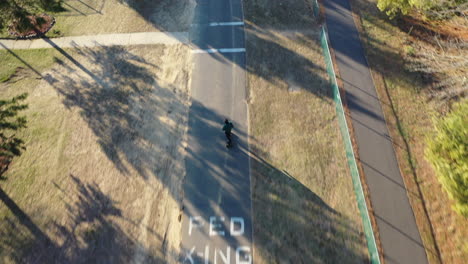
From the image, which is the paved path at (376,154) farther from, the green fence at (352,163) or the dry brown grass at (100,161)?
the dry brown grass at (100,161)

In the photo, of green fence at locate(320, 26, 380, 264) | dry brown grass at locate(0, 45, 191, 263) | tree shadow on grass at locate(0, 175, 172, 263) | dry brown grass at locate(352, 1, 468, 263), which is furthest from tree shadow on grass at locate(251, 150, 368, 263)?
tree shadow on grass at locate(0, 175, 172, 263)

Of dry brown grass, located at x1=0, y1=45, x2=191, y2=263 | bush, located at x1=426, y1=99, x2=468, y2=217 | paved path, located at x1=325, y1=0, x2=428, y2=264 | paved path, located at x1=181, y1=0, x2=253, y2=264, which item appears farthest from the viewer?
dry brown grass, located at x1=0, y1=45, x2=191, y2=263

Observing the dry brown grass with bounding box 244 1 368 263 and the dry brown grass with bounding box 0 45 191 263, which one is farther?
the dry brown grass with bounding box 0 45 191 263

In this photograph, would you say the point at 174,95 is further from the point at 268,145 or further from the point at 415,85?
the point at 415,85

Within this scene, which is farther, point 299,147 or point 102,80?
point 102,80

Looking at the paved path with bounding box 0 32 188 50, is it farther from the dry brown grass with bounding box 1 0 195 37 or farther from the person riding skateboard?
the person riding skateboard

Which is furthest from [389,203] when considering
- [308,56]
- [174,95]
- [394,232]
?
[174,95]

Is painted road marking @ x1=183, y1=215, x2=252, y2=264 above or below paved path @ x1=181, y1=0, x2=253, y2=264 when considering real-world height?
below

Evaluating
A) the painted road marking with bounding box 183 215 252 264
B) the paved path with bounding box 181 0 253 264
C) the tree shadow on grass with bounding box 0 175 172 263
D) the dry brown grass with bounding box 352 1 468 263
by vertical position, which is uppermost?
the dry brown grass with bounding box 352 1 468 263
